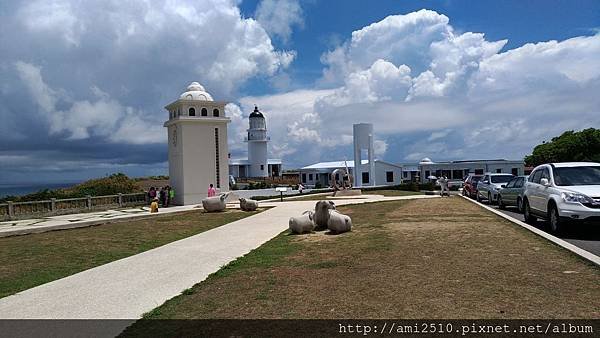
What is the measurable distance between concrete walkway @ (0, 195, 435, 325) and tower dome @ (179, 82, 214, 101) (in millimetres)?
21901

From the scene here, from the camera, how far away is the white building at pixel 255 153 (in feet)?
255

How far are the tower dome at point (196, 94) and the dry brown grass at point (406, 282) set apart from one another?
24791mm

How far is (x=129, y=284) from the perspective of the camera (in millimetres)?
8484

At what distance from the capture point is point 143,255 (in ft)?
39.1

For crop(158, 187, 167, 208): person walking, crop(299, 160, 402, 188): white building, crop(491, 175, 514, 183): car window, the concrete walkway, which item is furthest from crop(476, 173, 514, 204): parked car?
crop(299, 160, 402, 188): white building

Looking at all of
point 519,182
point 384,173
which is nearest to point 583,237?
point 519,182

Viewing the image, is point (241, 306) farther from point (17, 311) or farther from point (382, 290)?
point (17, 311)

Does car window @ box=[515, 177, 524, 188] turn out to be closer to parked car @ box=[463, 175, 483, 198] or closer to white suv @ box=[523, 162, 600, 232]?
white suv @ box=[523, 162, 600, 232]

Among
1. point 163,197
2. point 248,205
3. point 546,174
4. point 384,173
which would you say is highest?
point 384,173

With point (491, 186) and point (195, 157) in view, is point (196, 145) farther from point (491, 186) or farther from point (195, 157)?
Result: point (491, 186)

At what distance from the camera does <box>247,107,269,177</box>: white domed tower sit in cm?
7756

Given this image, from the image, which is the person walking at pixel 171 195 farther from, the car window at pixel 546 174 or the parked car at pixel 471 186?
the car window at pixel 546 174

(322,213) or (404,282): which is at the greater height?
(322,213)

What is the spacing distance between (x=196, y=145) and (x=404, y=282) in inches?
1111
